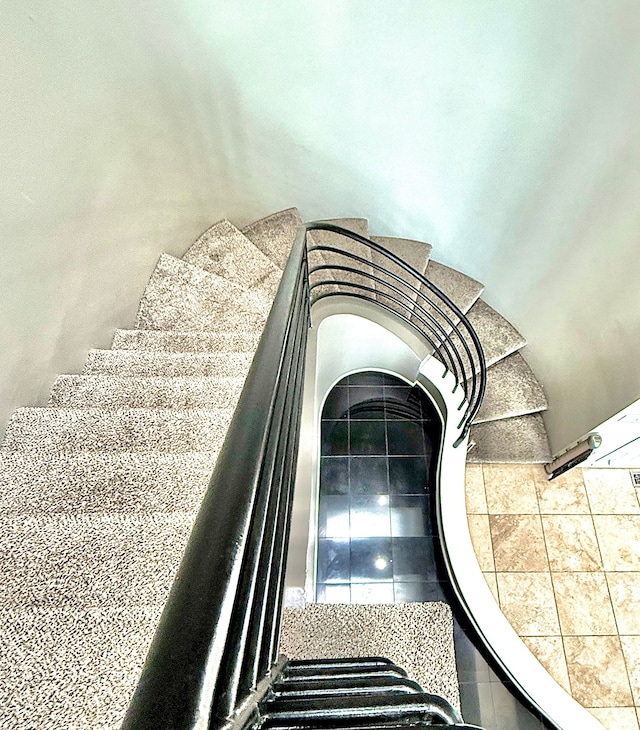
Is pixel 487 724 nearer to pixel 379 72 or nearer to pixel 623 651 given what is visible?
pixel 623 651

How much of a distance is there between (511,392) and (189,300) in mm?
2560

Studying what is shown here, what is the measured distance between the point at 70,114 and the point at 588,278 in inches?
121

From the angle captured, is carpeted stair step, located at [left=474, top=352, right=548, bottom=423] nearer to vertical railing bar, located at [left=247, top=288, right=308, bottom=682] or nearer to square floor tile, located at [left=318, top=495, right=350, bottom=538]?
square floor tile, located at [left=318, top=495, right=350, bottom=538]

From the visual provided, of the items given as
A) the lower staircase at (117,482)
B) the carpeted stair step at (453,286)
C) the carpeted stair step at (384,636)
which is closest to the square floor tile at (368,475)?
the carpeted stair step at (453,286)

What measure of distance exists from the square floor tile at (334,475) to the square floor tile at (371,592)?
652 mm

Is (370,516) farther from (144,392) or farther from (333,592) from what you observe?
(144,392)

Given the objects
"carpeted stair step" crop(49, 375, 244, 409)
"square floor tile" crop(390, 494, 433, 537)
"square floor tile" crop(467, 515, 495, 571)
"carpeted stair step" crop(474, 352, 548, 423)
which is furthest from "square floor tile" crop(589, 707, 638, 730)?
"carpeted stair step" crop(49, 375, 244, 409)

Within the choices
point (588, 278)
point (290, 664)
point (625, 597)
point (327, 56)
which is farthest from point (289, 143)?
point (625, 597)

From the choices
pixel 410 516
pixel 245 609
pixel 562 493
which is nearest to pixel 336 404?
pixel 410 516

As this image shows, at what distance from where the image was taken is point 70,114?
7.33 feet

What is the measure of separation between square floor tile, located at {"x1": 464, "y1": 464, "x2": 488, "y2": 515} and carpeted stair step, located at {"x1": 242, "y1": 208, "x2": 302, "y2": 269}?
6.80 ft

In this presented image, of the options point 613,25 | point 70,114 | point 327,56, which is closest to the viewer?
point 70,114

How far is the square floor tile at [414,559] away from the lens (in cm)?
359

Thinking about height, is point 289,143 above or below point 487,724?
above
